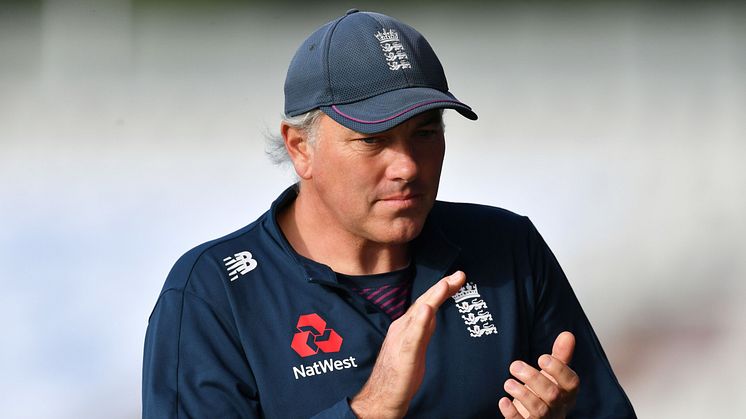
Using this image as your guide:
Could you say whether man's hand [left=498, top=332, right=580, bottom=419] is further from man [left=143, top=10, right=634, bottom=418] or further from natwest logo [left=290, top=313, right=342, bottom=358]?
natwest logo [left=290, top=313, right=342, bottom=358]

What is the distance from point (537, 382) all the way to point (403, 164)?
1.50 feet

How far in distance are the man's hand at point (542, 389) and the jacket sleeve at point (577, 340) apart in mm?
240

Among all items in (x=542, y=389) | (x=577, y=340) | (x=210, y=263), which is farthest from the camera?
(x=577, y=340)

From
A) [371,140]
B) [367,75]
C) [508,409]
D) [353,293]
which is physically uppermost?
[367,75]

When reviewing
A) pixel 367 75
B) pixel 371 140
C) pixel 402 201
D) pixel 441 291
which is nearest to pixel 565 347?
pixel 441 291

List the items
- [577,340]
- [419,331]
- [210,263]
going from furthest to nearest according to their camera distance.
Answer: [577,340], [210,263], [419,331]

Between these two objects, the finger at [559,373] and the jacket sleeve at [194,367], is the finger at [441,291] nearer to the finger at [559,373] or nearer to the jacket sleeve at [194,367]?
the finger at [559,373]

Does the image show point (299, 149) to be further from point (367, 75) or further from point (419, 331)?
point (419, 331)

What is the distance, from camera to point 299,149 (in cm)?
220

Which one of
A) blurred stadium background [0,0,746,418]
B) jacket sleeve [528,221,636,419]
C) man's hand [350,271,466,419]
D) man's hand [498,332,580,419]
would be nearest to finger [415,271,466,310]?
man's hand [350,271,466,419]

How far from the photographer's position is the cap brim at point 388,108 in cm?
197

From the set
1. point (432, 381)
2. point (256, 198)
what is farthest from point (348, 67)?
point (256, 198)

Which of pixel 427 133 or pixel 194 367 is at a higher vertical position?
pixel 427 133

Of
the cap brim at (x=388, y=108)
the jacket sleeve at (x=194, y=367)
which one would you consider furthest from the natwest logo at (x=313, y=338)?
the cap brim at (x=388, y=108)
